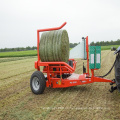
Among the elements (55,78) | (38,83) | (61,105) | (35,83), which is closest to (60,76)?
(55,78)

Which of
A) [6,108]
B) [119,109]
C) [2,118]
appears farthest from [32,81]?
→ [119,109]

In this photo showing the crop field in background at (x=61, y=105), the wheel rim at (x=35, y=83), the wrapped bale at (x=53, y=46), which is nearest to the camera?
the crop field in background at (x=61, y=105)

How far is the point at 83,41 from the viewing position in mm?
5637

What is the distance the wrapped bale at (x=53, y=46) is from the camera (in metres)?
5.31

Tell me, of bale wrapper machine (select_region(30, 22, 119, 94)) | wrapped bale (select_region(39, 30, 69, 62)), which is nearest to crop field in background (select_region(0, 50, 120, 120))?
bale wrapper machine (select_region(30, 22, 119, 94))

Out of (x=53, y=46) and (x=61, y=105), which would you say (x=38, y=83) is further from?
(x=61, y=105)

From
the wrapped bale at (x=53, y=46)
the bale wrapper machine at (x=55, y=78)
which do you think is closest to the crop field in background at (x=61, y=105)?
the bale wrapper machine at (x=55, y=78)

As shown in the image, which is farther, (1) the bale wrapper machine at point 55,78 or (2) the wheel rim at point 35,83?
(2) the wheel rim at point 35,83

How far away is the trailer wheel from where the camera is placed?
540 cm

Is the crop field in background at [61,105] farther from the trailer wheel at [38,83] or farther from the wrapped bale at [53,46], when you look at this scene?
the wrapped bale at [53,46]

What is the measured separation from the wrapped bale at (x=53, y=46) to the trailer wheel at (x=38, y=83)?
54 centimetres

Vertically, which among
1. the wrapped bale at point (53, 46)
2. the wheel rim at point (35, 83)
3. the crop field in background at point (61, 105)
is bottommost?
the crop field in background at point (61, 105)

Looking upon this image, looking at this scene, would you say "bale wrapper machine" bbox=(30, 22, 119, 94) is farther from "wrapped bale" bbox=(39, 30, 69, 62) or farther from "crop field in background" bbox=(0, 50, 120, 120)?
"crop field in background" bbox=(0, 50, 120, 120)

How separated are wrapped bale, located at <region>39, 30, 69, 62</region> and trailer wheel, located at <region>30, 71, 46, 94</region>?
54cm
